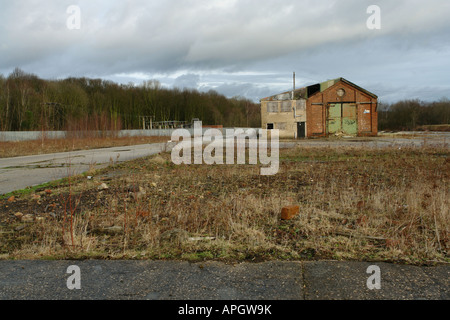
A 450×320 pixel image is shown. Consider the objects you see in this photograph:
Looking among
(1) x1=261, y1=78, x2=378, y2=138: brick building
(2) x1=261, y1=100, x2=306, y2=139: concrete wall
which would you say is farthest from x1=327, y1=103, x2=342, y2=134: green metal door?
(2) x1=261, y1=100, x2=306, y2=139: concrete wall

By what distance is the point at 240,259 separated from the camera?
3162 millimetres

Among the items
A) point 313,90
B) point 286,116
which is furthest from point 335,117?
point 286,116

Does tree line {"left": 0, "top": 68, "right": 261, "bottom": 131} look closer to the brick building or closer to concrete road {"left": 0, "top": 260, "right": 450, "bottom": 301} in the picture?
the brick building

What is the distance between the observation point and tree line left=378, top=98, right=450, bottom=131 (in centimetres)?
6069

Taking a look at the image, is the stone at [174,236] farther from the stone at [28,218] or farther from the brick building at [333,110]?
the brick building at [333,110]

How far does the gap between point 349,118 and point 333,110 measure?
6.52 ft

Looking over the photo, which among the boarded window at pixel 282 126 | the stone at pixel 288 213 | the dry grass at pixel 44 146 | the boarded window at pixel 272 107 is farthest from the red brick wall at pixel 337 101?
the stone at pixel 288 213

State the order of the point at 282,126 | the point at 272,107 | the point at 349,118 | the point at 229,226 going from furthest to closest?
the point at 272,107
the point at 282,126
the point at 349,118
the point at 229,226

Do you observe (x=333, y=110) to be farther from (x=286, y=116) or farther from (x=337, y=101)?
(x=286, y=116)

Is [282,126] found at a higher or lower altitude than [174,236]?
higher

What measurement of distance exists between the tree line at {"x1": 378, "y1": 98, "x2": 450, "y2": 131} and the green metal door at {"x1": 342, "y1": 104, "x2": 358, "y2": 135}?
26.4 metres

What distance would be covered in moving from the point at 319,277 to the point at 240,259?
77 cm

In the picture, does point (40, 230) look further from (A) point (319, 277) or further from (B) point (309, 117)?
(B) point (309, 117)

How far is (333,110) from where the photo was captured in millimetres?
37438
